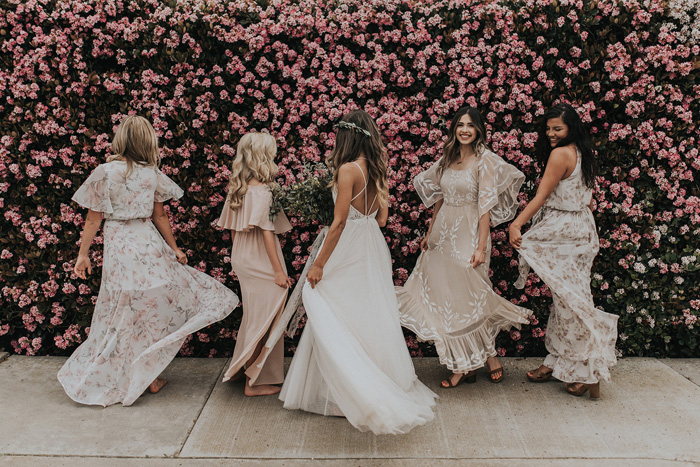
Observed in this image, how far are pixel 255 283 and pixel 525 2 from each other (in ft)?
10.0

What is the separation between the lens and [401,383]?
Result: 3.75 metres

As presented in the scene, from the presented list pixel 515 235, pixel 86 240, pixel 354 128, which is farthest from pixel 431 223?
pixel 86 240

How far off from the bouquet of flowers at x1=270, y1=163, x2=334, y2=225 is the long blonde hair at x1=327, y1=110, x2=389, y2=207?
272mm

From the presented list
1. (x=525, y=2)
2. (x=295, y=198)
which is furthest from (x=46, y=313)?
(x=525, y=2)

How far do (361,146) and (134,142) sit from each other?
62.0 inches

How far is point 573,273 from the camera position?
4.15 m

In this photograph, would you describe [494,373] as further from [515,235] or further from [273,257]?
[273,257]

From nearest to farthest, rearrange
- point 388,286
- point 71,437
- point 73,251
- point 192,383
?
point 71,437
point 388,286
point 192,383
point 73,251

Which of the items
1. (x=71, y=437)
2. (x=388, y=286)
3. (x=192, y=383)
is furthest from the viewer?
(x=192, y=383)

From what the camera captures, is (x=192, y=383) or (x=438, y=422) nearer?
(x=438, y=422)

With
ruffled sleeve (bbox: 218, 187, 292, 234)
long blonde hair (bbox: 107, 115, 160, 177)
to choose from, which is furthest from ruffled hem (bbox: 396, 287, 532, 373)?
long blonde hair (bbox: 107, 115, 160, 177)

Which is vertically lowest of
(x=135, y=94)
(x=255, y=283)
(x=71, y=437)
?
(x=71, y=437)

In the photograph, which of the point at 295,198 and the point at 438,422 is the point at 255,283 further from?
the point at 438,422

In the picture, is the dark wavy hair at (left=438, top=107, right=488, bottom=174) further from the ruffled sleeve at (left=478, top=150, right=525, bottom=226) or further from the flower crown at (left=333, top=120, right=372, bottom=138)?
the flower crown at (left=333, top=120, right=372, bottom=138)
